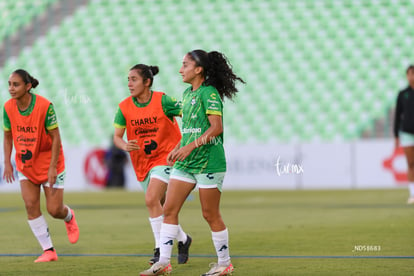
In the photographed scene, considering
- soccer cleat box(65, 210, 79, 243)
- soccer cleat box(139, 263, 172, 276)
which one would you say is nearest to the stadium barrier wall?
soccer cleat box(65, 210, 79, 243)

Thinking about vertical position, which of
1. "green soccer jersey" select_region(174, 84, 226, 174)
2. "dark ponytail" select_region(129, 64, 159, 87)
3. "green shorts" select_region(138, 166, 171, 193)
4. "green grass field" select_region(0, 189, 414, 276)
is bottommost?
"green grass field" select_region(0, 189, 414, 276)

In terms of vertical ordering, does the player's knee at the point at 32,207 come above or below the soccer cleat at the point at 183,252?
above

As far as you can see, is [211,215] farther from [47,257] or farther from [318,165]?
[318,165]

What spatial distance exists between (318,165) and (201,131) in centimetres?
1539

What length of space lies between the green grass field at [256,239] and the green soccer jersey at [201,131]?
0.90 m

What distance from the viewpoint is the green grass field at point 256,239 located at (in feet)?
21.8

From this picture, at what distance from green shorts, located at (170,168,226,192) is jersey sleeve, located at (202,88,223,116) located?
478 millimetres

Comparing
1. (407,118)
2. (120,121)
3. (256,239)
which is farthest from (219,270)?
(407,118)

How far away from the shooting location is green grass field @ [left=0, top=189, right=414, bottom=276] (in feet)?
21.8

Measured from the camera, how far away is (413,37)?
2441 centimetres

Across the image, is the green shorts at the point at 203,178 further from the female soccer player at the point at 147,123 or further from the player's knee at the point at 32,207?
the player's knee at the point at 32,207

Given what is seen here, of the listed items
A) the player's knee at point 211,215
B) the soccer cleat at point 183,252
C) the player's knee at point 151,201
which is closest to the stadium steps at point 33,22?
the player's knee at point 151,201

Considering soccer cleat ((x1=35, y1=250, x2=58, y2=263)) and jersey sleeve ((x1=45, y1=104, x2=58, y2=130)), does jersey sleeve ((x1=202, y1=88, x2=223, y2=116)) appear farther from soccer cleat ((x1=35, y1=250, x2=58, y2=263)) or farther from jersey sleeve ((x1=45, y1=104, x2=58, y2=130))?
soccer cleat ((x1=35, y1=250, x2=58, y2=263))

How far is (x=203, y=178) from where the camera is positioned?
20.0ft
